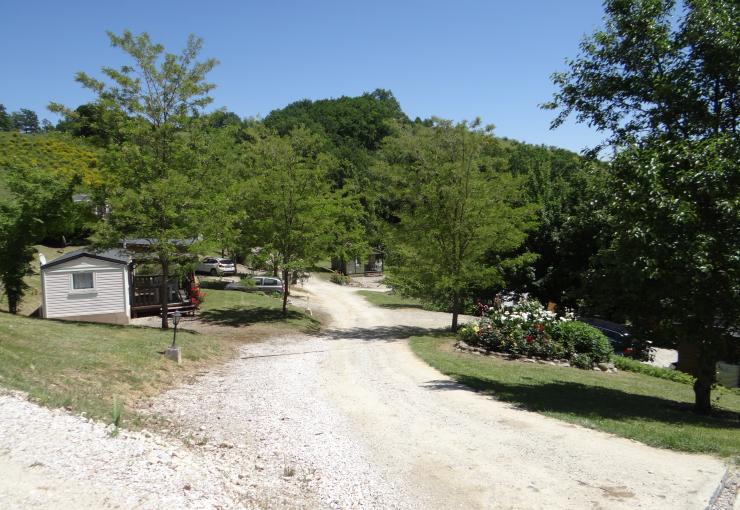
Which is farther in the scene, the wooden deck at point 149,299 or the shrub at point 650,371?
the wooden deck at point 149,299

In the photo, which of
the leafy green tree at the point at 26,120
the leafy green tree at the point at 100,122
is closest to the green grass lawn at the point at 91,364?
the leafy green tree at the point at 100,122

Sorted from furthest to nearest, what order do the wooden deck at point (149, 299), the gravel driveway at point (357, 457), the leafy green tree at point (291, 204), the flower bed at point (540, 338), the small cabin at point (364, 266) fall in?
1. the small cabin at point (364, 266)
2. the leafy green tree at point (291, 204)
3. the wooden deck at point (149, 299)
4. the flower bed at point (540, 338)
5. the gravel driveway at point (357, 457)

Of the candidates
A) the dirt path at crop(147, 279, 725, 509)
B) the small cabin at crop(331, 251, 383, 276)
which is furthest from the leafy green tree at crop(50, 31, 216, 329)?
the small cabin at crop(331, 251, 383, 276)

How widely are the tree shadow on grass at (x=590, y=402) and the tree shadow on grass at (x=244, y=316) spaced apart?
11.2 meters

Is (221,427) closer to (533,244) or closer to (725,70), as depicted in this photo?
(725,70)

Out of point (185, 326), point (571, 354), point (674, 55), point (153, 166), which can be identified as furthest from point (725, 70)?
point (185, 326)

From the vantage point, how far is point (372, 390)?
11.1 metres

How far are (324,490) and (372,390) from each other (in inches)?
199

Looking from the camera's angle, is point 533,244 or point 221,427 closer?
point 221,427

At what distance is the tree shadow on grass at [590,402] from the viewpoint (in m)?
9.73

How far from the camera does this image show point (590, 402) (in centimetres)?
1080

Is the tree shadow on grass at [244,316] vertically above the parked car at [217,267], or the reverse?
the parked car at [217,267]

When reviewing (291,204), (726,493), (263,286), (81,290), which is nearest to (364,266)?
(263,286)

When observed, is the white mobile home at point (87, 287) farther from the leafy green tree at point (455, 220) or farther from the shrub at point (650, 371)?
the shrub at point (650, 371)
